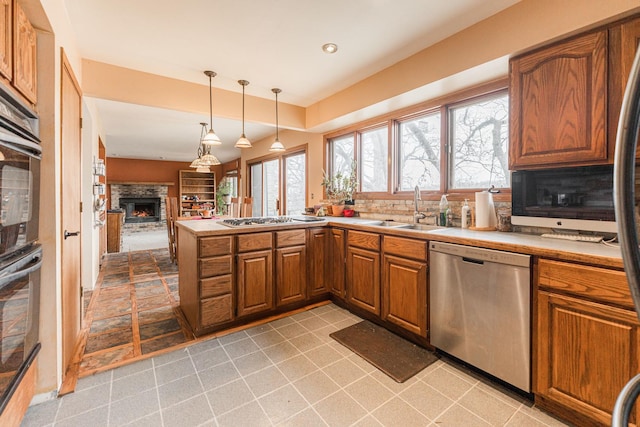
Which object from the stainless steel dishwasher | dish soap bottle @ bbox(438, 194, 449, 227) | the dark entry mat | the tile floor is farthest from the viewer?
dish soap bottle @ bbox(438, 194, 449, 227)

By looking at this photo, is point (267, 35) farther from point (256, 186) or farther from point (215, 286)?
point (256, 186)

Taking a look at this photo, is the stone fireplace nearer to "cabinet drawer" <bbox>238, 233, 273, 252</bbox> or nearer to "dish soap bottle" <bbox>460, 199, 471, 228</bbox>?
"cabinet drawer" <bbox>238, 233, 273, 252</bbox>

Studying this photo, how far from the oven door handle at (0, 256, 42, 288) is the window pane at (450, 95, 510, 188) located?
10.1 feet

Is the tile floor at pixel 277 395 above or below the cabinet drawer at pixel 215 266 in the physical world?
below

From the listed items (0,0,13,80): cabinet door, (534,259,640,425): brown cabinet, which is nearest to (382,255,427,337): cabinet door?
(534,259,640,425): brown cabinet

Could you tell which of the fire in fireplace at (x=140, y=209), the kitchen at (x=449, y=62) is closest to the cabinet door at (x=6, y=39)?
the kitchen at (x=449, y=62)

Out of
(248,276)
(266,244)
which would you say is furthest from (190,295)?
(266,244)

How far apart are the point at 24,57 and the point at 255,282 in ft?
6.73

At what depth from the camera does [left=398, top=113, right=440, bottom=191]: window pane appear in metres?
2.97

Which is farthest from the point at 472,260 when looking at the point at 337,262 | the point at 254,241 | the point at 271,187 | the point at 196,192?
the point at 196,192

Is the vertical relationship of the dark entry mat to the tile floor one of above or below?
above

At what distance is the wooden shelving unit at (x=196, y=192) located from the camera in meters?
9.69

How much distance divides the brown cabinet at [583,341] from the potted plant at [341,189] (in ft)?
7.89

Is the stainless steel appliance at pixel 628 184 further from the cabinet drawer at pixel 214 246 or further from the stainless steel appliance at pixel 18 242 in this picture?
the cabinet drawer at pixel 214 246
